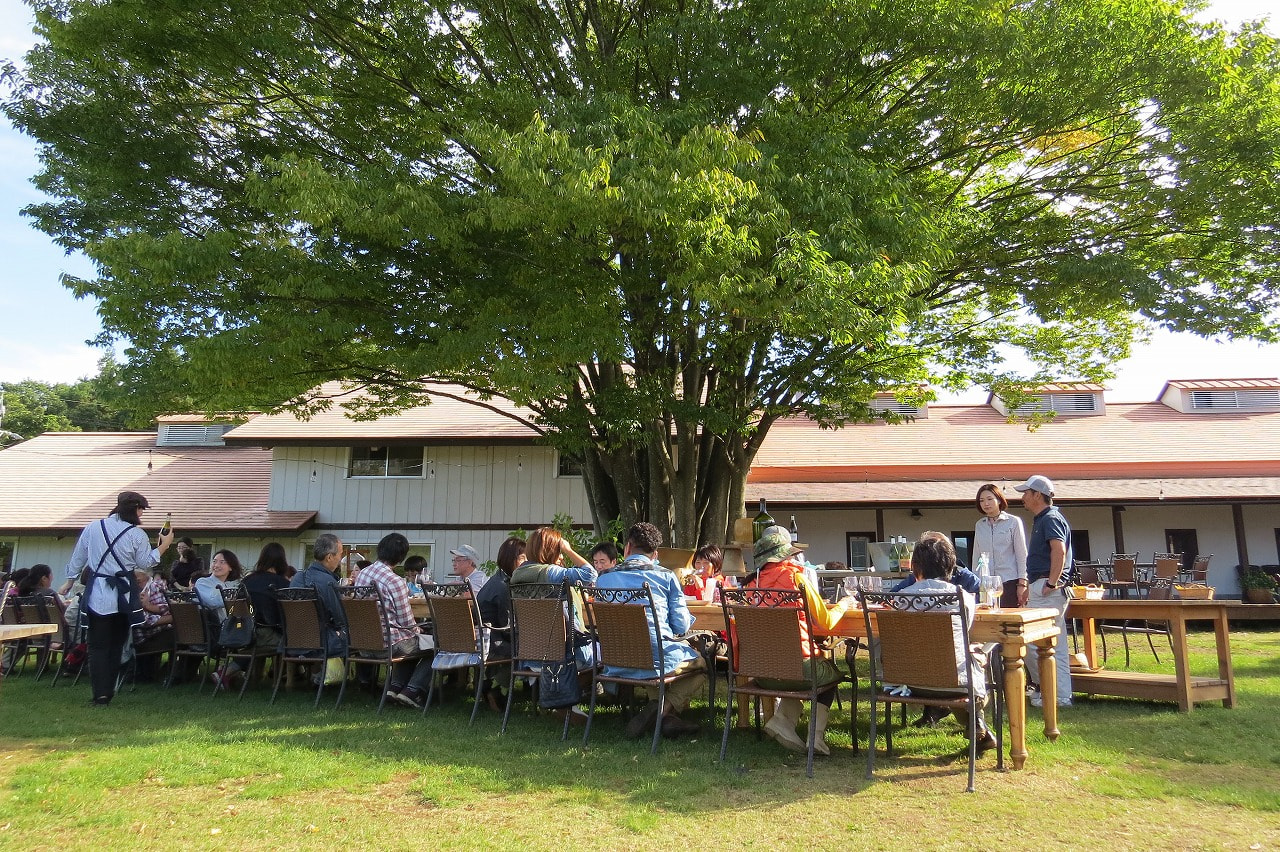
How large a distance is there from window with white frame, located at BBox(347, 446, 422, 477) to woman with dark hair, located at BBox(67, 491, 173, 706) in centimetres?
1285

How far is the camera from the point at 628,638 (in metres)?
5.80

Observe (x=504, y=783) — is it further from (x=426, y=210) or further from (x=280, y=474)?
(x=280, y=474)

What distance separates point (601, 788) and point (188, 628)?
5.89m

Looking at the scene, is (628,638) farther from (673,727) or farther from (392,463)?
(392,463)

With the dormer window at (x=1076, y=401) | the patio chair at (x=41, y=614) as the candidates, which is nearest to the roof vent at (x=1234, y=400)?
the dormer window at (x=1076, y=401)

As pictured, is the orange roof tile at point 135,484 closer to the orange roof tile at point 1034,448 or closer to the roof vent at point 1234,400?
the orange roof tile at point 1034,448

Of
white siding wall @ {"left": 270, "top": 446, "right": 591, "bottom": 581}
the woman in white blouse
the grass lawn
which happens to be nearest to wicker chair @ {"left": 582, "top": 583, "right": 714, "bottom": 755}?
the grass lawn

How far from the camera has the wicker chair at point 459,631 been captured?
6.74m

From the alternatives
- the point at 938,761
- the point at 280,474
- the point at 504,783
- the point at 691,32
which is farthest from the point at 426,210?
the point at 280,474

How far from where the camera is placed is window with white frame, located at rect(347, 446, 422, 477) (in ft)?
67.1

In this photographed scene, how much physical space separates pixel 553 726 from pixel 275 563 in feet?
12.5

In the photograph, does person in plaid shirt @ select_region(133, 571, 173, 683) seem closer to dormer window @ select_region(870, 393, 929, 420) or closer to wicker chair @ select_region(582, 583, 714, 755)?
wicker chair @ select_region(582, 583, 714, 755)

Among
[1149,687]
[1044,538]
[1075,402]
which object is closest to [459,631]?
[1044,538]

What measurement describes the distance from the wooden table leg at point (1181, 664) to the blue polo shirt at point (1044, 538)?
0.90 metres
